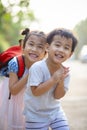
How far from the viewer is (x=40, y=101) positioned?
142 inches

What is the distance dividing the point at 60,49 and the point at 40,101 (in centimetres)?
50

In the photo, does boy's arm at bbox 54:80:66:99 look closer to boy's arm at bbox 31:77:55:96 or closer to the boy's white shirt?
the boy's white shirt

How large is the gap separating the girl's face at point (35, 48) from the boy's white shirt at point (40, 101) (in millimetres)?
152

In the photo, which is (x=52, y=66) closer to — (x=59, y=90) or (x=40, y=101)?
(x=59, y=90)

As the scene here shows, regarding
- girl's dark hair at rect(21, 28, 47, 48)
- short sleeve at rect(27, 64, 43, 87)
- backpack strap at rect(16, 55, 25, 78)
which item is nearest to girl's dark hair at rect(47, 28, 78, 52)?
girl's dark hair at rect(21, 28, 47, 48)

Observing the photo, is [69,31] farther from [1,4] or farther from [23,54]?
[1,4]

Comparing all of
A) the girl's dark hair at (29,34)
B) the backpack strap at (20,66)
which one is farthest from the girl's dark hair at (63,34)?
the backpack strap at (20,66)

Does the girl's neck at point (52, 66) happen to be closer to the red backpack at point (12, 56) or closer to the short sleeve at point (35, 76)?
the short sleeve at point (35, 76)

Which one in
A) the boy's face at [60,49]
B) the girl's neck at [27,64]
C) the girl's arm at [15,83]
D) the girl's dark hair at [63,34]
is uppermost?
Answer: the girl's dark hair at [63,34]

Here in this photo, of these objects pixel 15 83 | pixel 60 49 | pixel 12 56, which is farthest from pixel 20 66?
pixel 60 49

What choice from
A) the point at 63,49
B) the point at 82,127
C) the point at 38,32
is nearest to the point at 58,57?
the point at 63,49

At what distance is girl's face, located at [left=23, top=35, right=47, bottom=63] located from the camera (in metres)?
3.74

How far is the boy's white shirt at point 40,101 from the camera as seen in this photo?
3543 millimetres

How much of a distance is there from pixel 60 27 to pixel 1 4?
306 centimetres
